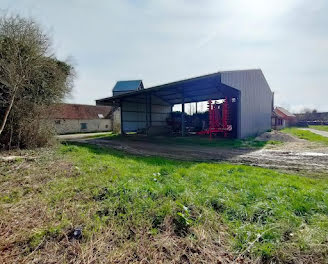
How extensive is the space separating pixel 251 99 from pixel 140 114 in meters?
11.8

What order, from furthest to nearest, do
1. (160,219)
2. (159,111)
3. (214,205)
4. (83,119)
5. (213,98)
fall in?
(83,119), (159,111), (213,98), (214,205), (160,219)

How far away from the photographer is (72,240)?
1.81 m

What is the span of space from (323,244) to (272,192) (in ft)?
3.68

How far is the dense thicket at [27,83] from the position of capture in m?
4.95

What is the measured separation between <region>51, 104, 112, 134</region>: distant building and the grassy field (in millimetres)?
20503

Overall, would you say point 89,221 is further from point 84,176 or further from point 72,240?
point 84,176

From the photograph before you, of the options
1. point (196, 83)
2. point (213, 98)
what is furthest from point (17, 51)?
point (213, 98)

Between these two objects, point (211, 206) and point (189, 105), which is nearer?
point (211, 206)

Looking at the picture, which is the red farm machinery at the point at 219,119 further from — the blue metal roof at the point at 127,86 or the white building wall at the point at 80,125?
the blue metal roof at the point at 127,86

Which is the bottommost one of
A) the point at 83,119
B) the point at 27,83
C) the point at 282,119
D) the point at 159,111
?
the point at 282,119

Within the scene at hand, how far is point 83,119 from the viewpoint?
24203mm

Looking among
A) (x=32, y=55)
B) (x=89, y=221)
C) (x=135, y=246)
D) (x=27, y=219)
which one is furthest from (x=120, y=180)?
(x=32, y=55)

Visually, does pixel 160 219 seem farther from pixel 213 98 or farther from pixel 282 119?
pixel 282 119

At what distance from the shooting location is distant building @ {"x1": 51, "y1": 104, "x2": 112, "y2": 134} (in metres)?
22.0
